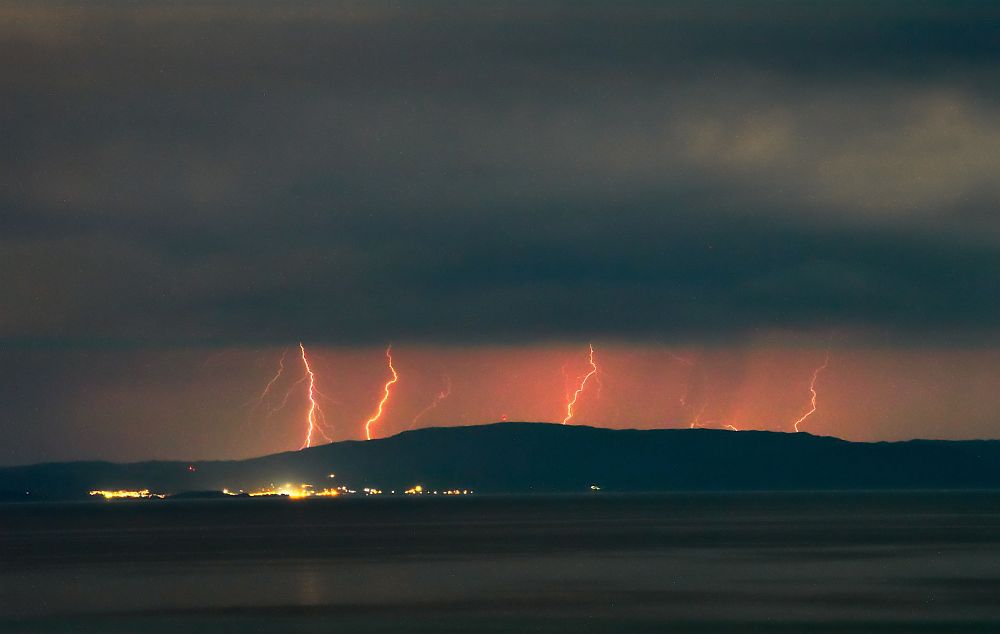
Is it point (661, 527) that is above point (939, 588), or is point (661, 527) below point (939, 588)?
above

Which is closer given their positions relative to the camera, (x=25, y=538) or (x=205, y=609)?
(x=205, y=609)

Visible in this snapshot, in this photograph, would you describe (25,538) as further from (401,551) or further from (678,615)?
(678,615)

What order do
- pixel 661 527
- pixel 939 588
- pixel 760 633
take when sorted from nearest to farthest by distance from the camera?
pixel 760 633 < pixel 939 588 < pixel 661 527

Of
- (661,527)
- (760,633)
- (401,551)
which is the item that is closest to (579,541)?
(401,551)

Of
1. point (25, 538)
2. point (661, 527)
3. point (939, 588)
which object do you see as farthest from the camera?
point (661, 527)

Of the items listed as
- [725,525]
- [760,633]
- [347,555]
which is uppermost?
[725,525]

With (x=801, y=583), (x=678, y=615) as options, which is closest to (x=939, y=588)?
(x=801, y=583)
